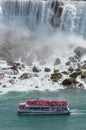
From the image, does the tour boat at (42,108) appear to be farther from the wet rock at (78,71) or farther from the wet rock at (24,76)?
the wet rock at (78,71)

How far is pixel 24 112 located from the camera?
350 ft

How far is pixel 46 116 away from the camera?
10594 cm

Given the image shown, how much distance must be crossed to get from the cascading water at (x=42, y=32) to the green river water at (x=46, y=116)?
1590 cm

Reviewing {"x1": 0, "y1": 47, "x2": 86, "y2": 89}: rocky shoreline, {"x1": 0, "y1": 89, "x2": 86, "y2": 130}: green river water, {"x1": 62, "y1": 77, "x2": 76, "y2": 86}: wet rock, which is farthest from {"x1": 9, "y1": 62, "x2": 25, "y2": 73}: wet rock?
{"x1": 0, "y1": 89, "x2": 86, "y2": 130}: green river water

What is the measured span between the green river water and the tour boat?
42.8 inches

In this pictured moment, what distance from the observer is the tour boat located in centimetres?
10638

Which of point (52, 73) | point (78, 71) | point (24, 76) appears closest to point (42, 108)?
point (24, 76)

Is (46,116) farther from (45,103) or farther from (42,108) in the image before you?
(45,103)

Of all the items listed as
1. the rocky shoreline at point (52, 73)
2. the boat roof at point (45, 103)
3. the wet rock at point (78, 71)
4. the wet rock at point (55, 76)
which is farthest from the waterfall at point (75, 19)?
the boat roof at point (45, 103)

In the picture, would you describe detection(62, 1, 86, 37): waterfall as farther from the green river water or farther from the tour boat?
the tour boat

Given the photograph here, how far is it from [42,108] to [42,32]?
4163 cm

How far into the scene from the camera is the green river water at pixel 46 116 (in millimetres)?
99250

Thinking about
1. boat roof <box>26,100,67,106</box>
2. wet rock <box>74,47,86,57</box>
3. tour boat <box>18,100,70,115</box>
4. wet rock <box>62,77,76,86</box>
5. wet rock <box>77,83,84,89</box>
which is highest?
wet rock <box>74,47,86,57</box>

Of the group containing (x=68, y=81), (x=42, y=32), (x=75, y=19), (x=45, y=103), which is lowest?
(x=68, y=81)
